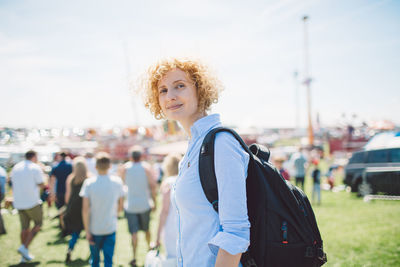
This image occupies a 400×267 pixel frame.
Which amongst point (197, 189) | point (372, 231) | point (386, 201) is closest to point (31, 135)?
point (197, 189)

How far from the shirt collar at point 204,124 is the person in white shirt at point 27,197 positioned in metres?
5.32

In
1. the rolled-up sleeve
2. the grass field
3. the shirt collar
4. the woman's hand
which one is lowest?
the grass field

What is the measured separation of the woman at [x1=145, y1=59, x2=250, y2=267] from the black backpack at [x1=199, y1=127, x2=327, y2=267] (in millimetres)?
56

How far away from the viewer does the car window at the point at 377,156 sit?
28.3 ft

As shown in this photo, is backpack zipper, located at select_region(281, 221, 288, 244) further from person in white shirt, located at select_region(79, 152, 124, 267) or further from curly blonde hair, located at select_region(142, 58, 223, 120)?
person in white shirt, located at select_region(79, 152, 124, 267)

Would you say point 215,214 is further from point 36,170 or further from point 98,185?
point 36,170

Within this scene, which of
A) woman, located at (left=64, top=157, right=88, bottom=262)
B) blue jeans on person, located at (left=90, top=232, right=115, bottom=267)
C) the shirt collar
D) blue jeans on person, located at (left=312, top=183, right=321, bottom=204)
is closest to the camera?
the shirt collar

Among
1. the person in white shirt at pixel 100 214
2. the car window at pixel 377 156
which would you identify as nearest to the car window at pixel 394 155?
the car window at pixel 377 156

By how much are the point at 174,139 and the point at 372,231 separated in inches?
807

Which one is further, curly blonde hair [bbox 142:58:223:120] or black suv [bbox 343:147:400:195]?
black suv [bbox 343:147:400:195]

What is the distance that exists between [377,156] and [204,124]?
10.3 metres

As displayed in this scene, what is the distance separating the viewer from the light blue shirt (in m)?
0.91

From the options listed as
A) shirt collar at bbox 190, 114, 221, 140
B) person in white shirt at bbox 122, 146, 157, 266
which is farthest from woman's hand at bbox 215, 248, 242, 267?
person in white shirt at bbox 122, 146, 157, 266

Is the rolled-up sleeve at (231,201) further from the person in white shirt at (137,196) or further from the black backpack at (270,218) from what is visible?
the person in white shirt at (137,196)
